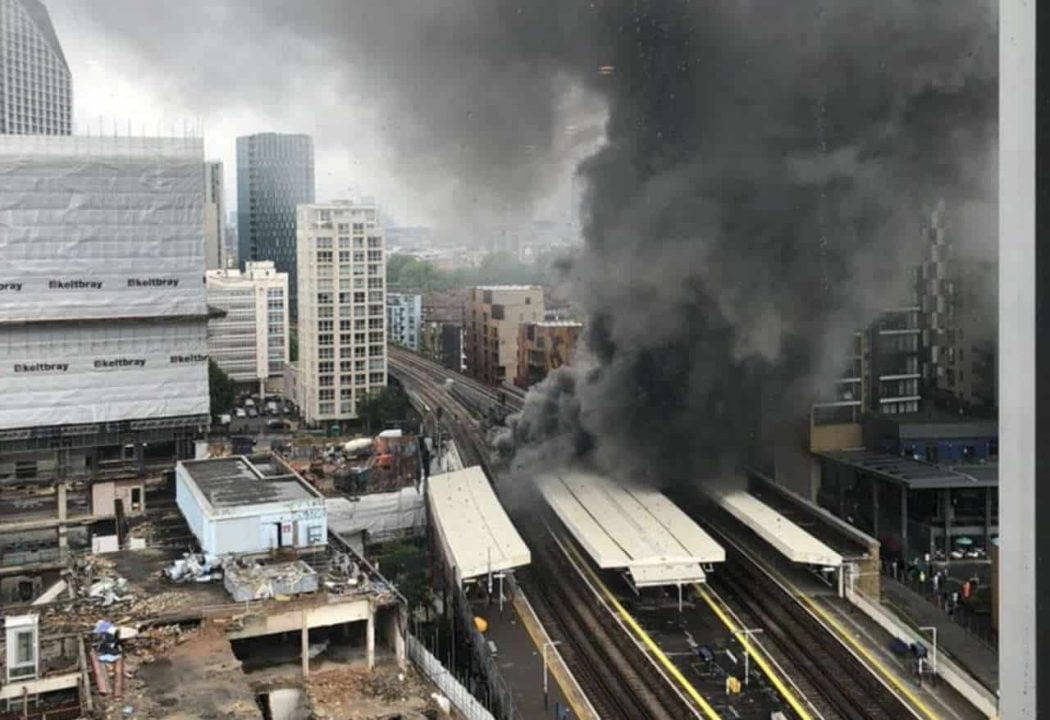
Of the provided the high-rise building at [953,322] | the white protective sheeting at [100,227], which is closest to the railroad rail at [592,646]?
the high-rise building at [953,322]

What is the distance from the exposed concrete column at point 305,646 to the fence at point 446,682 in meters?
0.44

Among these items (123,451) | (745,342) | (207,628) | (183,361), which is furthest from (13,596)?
(745,342)

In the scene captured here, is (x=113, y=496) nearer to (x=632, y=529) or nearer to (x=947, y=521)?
(x=632, y=529)

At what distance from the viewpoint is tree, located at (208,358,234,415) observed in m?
10.3

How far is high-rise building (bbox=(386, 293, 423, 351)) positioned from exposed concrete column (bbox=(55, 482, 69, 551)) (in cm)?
317

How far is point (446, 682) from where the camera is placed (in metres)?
4.52

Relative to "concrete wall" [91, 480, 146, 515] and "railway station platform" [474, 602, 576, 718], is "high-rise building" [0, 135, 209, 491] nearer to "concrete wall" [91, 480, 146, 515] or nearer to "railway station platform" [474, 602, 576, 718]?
"concrete wall" [91, 480, 146, 515]

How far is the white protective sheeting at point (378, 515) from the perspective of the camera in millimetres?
6898

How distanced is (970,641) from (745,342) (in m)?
2.92

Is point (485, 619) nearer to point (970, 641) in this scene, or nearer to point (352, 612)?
point (352, 612)

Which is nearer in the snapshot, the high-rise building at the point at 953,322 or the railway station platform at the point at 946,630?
the railway station platform at the point at 946,630

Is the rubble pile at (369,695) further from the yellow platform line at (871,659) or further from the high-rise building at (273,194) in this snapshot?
the high-rise building at (273,194)

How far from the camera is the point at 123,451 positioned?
7.72m

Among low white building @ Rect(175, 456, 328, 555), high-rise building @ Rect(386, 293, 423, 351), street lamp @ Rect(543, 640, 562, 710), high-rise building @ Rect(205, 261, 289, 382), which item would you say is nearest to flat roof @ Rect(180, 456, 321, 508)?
low white building @ Rect(175, 456, 328, 555)
